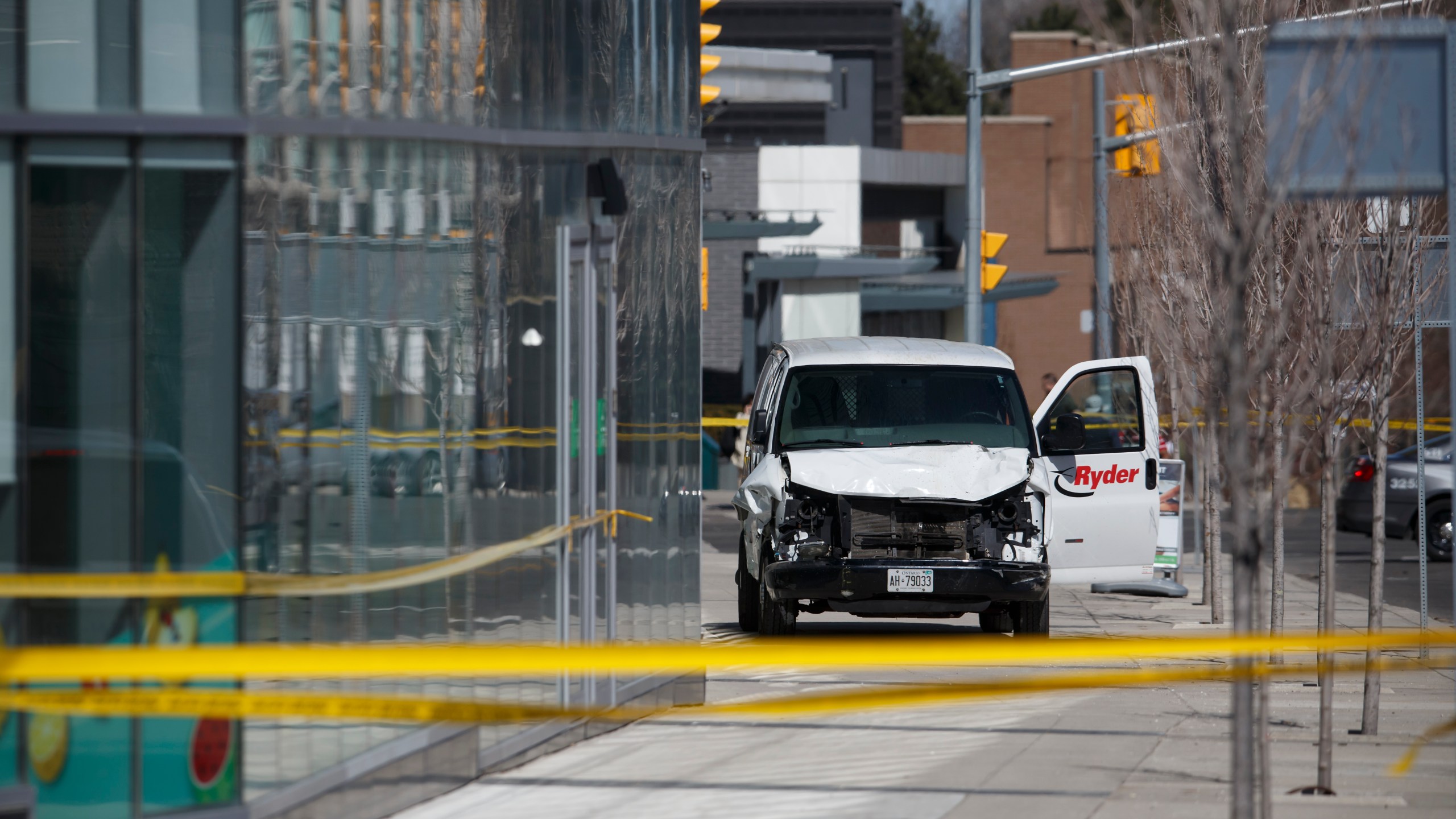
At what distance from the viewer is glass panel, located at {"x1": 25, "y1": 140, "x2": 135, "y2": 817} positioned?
21.0ft

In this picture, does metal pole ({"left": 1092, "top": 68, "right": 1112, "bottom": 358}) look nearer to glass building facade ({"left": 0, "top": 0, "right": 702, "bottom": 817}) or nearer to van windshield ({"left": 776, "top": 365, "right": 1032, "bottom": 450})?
van windshield ({"left": 776, "top": 365, "right": 1032, "bottom": 450})

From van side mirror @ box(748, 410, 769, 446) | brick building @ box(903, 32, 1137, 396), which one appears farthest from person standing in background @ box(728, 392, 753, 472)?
brick building @ box(903, 32, 1137, 396)

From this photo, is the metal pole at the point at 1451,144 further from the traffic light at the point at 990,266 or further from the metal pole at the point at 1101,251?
the metal pole at the point at 1101,251

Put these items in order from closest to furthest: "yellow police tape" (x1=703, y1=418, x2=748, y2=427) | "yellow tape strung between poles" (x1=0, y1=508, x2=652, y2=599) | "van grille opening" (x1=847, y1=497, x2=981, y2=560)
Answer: "yellow tape strung between poles" (x1=0, y1=508, x2=652, y2=599)
"van grille opening" (x1=847, y1=497, x2=981, y2=560)
"yellow police tape" (x1=703, y1=418, x2=748, y2=427)

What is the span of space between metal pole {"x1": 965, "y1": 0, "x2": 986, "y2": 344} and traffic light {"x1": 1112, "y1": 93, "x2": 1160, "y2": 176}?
163 cm

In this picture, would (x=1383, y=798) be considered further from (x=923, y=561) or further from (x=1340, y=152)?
(x=923, y=561)

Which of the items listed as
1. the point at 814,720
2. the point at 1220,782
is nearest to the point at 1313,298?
the point at 1220,782

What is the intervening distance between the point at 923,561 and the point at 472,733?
495cm

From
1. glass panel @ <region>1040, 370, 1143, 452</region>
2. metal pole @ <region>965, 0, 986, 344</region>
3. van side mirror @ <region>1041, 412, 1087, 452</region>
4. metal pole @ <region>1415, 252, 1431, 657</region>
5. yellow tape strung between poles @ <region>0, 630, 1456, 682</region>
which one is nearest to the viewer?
yellow tape strung between poles @ <region>0, 630, 1456, 682</region>

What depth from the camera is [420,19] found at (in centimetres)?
781

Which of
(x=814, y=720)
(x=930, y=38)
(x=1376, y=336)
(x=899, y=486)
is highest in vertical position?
(x=930, y=38)

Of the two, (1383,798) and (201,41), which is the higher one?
(201,41)

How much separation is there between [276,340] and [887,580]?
6.35m

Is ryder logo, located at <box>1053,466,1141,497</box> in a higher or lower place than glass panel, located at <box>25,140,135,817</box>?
lower
